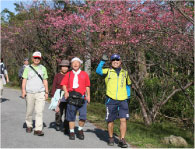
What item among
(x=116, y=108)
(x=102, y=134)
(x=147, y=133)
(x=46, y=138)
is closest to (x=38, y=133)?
(x=46, y=138)

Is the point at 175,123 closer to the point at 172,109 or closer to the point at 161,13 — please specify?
the point at 172,109

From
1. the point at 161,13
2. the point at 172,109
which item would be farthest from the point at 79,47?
the point at 172,109

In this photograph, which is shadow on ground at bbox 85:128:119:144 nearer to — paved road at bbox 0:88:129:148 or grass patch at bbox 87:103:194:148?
paved road at bbox 0:88:129:148

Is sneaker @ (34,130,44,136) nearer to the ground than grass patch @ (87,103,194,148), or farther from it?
farther from it

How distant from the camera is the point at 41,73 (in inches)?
287

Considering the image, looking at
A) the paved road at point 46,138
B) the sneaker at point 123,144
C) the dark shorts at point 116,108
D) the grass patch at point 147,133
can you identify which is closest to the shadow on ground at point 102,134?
the paved road at point 46,138

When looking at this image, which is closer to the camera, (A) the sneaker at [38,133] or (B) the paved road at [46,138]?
(B) the paved road at [46,138]

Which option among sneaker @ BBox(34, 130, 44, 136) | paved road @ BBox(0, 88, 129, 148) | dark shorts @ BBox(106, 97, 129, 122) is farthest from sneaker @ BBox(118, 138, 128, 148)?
sneaker @ BBox(34, 130, 44, 136)

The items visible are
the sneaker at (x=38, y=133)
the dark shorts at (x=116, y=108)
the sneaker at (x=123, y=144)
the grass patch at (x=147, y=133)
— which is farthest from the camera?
the sneaker at (x=38, y=133)

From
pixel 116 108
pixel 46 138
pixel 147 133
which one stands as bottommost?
pixel 147 133

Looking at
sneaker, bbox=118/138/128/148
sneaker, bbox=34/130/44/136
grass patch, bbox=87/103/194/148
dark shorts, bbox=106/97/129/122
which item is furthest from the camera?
sneaker, bbox=34/130/44/136

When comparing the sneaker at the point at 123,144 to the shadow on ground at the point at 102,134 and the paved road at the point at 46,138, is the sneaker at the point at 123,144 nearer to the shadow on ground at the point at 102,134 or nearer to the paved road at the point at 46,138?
the paved road at the point at 46,138

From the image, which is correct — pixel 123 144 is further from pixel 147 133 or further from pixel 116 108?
pixel 147 133

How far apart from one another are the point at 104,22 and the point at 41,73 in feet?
14.8
